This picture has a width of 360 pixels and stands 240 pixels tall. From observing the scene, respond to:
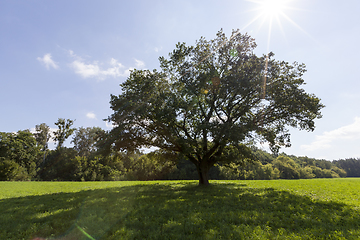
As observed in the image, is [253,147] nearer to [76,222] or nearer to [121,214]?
[121,214]

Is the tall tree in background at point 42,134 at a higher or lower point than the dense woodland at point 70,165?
higher

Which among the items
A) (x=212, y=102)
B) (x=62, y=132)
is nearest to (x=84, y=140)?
(x=62, y=132)

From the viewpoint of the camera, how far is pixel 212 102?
20.9 meters

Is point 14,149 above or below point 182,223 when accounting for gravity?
above

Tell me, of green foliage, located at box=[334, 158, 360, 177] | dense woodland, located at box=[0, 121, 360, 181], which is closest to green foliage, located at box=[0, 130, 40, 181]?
dense woodland, located at box=[0, 121, 360, 181]

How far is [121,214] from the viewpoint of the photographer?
987 centimetres

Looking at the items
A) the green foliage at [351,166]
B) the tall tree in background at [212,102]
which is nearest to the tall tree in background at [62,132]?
the tall tree in background at [212,102]

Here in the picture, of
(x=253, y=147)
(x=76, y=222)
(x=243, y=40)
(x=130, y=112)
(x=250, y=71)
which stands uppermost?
(x=243, y=40)

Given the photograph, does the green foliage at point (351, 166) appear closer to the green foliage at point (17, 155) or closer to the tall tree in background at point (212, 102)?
the tall tree in background at point (212, 102)

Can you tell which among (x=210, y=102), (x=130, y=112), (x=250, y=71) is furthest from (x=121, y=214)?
(x=250, y=71)

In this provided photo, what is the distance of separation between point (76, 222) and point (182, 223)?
5.33m

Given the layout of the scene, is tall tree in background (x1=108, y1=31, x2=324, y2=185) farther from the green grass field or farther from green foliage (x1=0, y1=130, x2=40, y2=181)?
green foliage (x1=0, y1=130, x2=40, y2=181)

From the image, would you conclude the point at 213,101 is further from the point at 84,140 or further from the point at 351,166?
the point at 351,166

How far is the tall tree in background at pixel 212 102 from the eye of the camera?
711 inches
